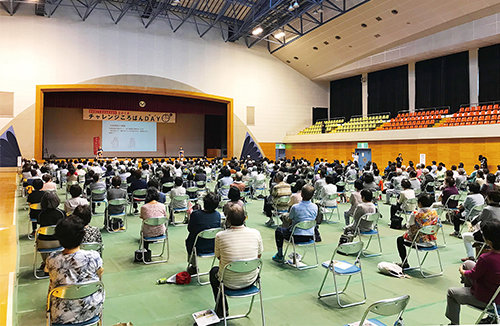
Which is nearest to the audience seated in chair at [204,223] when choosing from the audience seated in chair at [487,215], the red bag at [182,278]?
the red bag at [182,278]

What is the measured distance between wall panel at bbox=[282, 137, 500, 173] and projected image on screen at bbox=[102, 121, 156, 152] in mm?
13668

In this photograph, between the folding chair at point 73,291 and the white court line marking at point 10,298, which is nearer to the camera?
the folding chair at point 73,291

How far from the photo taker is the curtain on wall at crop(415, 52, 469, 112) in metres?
20.5

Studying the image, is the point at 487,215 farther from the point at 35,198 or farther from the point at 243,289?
the point at 35,198

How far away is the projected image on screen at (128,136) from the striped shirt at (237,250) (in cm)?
2469

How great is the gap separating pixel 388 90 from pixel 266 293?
23.8 metres

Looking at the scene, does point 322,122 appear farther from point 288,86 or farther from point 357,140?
point 357,140

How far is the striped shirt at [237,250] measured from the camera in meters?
3.56

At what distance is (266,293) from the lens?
4574mm

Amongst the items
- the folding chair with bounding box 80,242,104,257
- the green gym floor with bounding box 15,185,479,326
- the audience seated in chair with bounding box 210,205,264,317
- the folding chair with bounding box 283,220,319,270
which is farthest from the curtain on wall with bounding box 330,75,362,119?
the folding chair with bounding box 80,242,104,257

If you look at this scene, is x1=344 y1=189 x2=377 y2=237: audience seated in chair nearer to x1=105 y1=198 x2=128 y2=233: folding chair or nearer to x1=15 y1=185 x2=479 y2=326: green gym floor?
x1=15 y1=185 x2=479 y2=326: green gym floor

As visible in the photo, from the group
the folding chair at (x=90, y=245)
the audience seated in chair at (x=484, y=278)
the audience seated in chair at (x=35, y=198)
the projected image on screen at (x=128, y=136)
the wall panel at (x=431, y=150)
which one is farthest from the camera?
the projected image on screen at (x=128, y=136)

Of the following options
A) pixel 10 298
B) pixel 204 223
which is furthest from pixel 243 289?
pixel 10 298

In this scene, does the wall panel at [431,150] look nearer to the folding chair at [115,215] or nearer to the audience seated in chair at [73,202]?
the folding chair at [115,215]
